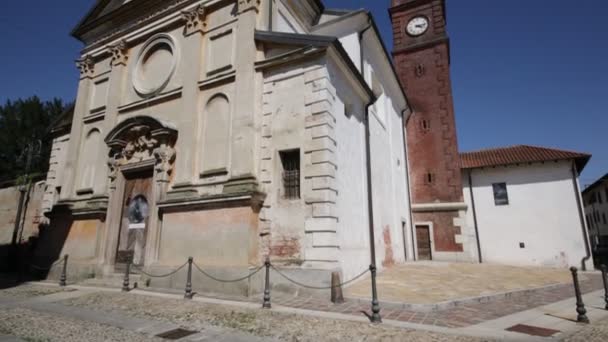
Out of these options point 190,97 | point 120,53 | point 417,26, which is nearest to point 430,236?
point 417,26

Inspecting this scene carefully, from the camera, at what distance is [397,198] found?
15773mm

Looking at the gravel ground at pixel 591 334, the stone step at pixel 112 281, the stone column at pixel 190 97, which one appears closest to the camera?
the gravel ground at pixel 591 334

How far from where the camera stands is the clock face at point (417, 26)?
2116 centimetres

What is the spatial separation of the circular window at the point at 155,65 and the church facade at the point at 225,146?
0.06 metres

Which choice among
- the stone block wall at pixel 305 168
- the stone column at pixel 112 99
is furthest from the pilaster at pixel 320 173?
the stone column at pixel 112 99

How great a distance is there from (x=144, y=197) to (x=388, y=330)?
9.36 m

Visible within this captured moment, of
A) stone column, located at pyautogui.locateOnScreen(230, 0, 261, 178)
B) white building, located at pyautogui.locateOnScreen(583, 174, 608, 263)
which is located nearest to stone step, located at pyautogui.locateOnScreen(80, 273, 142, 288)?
stone column, located at pyautogui.locateOnScreen(230, 0, 261, 178)

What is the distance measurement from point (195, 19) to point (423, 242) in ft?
51.8

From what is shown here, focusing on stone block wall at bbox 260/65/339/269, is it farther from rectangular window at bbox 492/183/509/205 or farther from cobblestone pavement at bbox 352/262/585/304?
rectangular window at bbox 492/183/509/205

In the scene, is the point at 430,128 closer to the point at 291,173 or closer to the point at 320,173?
the point at 291,173

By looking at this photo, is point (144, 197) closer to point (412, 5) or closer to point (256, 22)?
point (256, 22)

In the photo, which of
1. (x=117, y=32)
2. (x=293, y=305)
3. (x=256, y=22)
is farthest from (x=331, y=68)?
(x=117, y=32)

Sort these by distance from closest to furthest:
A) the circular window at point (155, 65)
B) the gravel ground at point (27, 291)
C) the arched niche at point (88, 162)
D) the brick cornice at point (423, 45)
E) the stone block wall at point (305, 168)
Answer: the stone block wall at point (305, 168), the gravel ground at point (27, 291), the circular window at point (155, 65), the arched niche at point (88, 162), the brick cornice at point (423, 45)

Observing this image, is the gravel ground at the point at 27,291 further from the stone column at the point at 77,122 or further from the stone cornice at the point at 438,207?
the stone cornice at the point at 438,207
